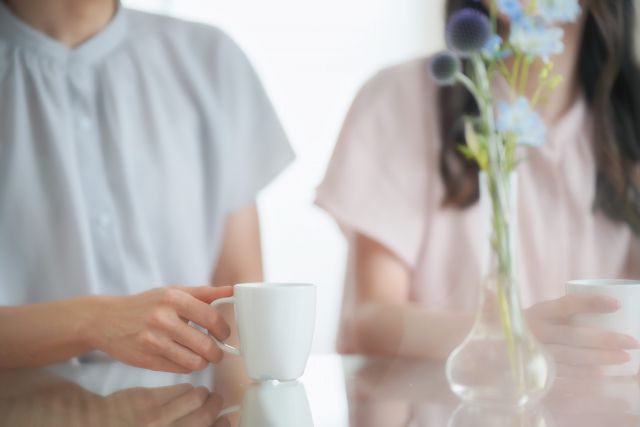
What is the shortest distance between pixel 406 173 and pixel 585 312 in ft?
1.50

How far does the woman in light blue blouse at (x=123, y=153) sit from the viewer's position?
1.03 meters

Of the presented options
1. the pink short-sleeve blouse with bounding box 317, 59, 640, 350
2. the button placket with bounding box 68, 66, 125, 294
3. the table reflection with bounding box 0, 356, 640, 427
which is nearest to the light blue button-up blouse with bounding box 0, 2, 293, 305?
the button placket with bounding box 68, 66, 125, 294

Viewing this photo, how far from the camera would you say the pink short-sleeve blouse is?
3.51ft

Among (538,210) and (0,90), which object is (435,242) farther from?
(0,90)

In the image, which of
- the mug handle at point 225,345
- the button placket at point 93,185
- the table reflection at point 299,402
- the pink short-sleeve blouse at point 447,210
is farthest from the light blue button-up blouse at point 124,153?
the mug handle at point 225,345

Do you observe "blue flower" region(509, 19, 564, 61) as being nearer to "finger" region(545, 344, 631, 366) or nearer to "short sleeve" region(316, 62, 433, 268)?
"finger" region(545, 344, 631, 366)

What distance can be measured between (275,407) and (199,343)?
0.12 meters

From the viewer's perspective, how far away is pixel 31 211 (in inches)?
40.5

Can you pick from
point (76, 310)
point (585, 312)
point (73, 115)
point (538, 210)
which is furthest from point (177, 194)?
point (585, 312)

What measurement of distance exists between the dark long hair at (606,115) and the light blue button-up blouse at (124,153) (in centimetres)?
20

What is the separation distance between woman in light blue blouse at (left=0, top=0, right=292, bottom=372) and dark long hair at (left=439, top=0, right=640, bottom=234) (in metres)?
0.20

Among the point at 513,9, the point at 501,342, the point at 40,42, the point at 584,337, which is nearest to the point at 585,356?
the point at 584,337

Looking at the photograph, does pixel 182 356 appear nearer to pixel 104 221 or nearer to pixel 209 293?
pixel 209 293

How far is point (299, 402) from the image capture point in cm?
62
